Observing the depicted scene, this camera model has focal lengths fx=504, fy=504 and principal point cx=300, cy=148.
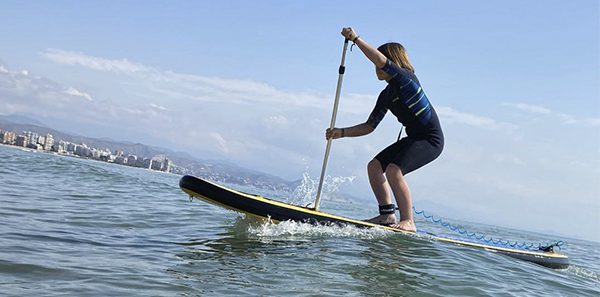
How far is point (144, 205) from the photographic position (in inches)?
411

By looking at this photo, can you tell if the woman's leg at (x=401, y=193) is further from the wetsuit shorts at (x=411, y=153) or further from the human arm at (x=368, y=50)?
the human arm at (x=368, y=50)

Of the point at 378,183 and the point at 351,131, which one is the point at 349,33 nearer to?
the point at 351,131

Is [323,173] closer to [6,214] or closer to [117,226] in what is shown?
[117,226]

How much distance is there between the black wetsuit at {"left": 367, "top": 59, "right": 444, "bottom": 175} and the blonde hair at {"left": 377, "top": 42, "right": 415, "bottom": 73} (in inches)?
5.5

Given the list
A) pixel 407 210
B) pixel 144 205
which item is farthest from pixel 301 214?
pixel 144 205

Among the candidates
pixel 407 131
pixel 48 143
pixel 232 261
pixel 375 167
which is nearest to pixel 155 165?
pixel 48 143

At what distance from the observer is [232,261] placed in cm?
474

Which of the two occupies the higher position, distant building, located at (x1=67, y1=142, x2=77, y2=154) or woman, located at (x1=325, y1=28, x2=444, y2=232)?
woman, located at (x1=325, y1=28, x2=444, y2=232)

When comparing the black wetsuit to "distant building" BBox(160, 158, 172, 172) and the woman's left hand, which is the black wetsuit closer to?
the woman's left hand

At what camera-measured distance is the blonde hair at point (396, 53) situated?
6469 millimetres

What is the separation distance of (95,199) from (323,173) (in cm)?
557

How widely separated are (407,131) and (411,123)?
0.15 m

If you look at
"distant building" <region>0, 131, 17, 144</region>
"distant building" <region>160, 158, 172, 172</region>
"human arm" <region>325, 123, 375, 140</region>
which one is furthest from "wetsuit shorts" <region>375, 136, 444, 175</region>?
"distant building" <region>0, 131, 17, 144</region>

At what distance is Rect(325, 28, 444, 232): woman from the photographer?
6.34 meters
